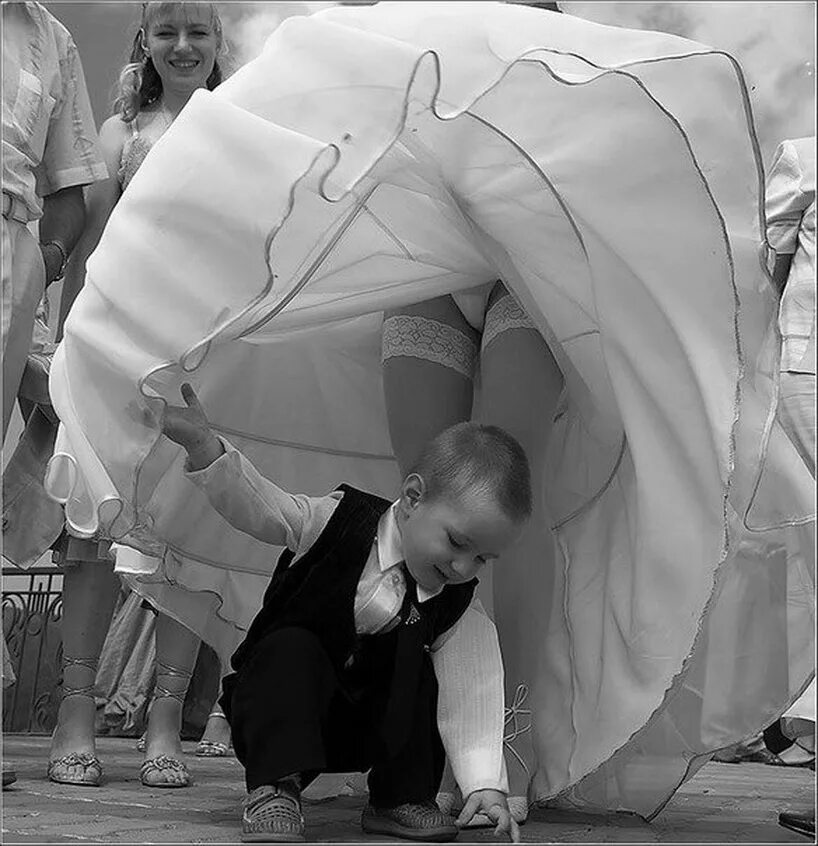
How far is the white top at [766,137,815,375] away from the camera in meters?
2.93

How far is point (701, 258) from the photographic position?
208 cm

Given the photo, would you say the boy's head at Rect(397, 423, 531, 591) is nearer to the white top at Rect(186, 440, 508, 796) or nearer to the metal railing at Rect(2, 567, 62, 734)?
the white top at Rect(186, 440, 508, 796)

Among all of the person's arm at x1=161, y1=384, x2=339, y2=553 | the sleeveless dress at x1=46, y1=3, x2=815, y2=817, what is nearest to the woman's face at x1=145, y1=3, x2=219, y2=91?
the sleeveless dress at x1=46, y1=3, x2=815, y2=817

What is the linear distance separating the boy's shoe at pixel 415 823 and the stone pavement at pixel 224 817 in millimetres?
38

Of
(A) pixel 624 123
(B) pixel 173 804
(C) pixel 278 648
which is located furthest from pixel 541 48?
(B) pixel 173 804

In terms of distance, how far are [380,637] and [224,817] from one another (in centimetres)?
41

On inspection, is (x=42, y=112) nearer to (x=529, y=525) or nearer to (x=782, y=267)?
(x=529, y=525)

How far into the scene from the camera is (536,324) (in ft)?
7.76

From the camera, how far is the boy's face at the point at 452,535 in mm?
2043

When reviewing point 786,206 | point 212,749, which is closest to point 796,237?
point 786,206

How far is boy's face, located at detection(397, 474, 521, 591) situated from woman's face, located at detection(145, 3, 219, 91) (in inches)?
59.3

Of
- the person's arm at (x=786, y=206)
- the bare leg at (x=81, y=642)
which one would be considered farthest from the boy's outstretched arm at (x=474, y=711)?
the person's arm at (x=786, y=206)

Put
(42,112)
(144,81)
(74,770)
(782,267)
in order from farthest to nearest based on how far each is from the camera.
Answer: (144,81) < (782,267) < (42,112) < (74,770)

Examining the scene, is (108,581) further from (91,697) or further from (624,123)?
(624,123)
